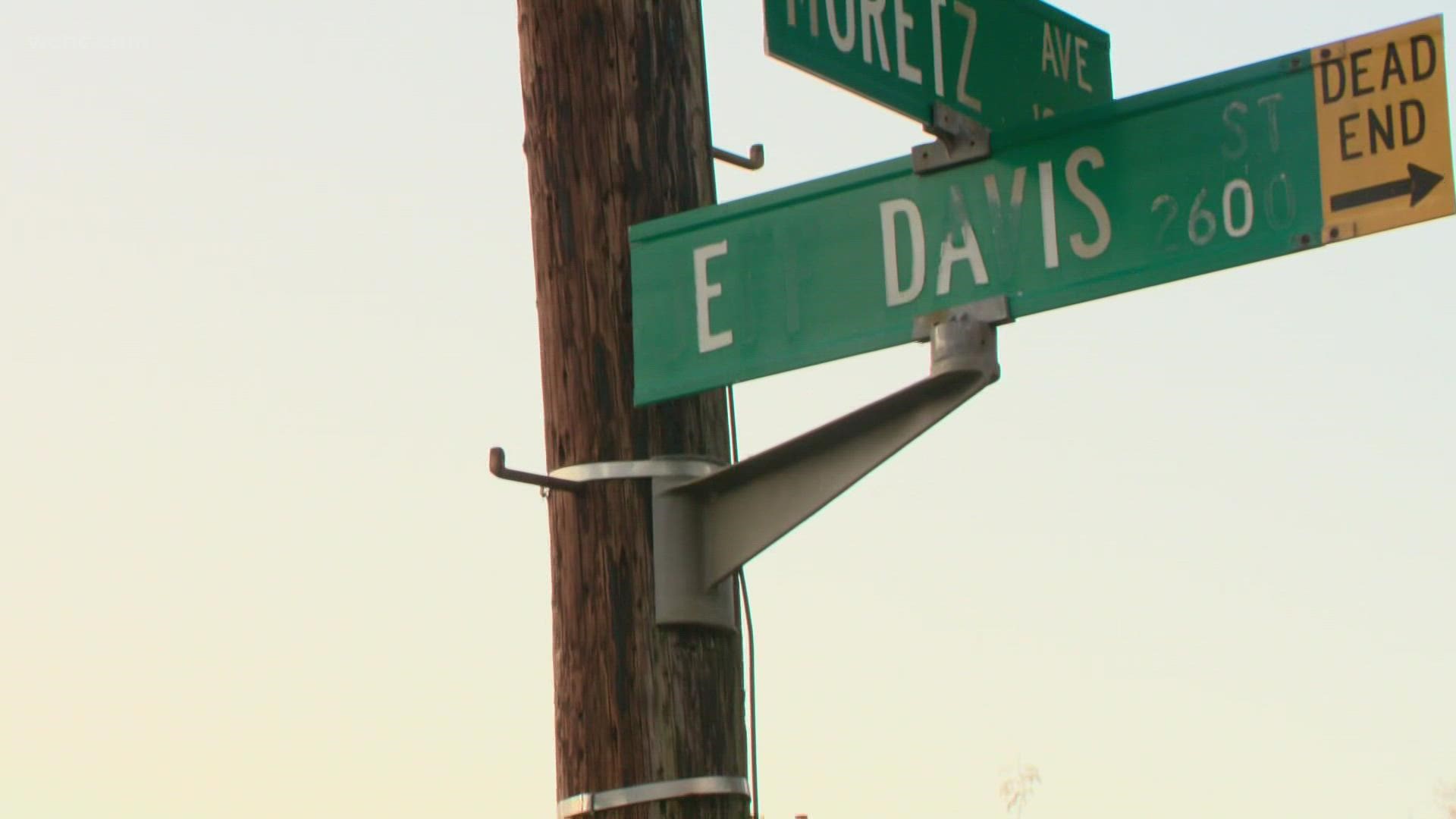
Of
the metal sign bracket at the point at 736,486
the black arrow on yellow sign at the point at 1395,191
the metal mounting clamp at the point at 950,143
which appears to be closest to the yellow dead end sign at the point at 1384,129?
the black arrow on yellow sign at the point at 1395,191

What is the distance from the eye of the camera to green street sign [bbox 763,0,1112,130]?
13.0 feet

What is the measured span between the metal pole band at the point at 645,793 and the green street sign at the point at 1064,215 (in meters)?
0.73

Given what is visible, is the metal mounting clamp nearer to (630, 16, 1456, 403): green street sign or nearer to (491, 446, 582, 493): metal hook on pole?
(630, 16, 1456, 403): green street sign

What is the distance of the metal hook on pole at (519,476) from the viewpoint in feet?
14.9

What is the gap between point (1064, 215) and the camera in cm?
413

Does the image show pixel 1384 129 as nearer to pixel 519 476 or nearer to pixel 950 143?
pixel 950 143

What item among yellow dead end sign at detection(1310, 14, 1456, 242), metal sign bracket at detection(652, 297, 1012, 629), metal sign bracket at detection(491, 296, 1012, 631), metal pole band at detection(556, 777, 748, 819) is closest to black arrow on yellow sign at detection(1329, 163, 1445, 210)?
yellow dead end sign at detection(1310, 14, 1456, 242)

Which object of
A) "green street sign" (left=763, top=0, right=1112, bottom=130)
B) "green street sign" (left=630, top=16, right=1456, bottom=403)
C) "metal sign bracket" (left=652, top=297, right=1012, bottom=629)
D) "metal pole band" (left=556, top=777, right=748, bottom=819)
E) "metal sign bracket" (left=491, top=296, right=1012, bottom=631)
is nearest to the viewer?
"green street sign" (left=630, top=16, right=1456, bottom=403)

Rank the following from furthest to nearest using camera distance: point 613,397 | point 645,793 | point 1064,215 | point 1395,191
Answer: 1. point 613,397
2. point 645,793
3. point 1064,215
4. point 1395,191

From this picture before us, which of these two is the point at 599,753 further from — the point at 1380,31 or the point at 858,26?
the point at 1380,31

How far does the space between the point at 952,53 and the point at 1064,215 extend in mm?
361

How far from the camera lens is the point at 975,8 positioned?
4309 millimetres

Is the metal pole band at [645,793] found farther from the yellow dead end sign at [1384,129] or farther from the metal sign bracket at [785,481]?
the yellow dead end sign at [1384,129]

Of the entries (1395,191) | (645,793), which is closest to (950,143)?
(1395,191)
